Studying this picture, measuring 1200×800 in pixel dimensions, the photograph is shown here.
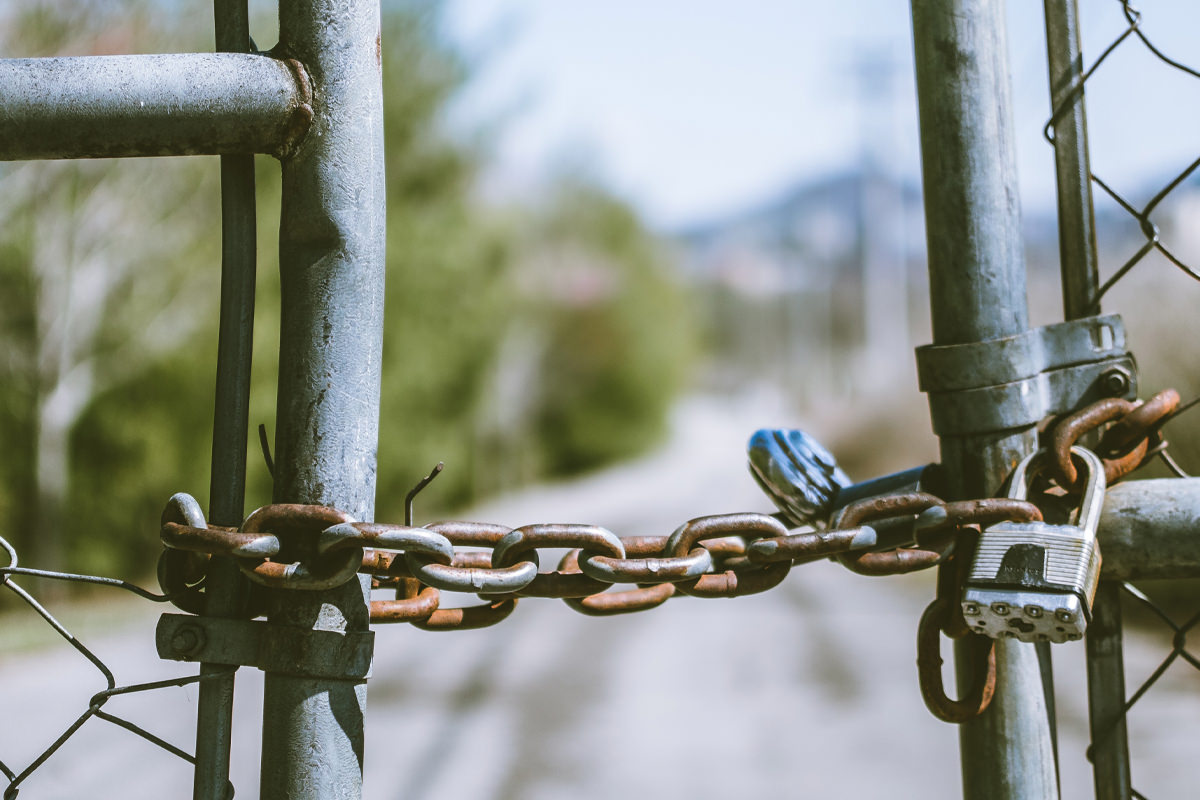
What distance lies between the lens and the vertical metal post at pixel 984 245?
2.59 feet

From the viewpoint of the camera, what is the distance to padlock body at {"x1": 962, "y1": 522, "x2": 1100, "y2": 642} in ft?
2.26

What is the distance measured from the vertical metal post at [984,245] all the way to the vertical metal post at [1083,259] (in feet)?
0.25

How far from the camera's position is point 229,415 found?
0.72 m

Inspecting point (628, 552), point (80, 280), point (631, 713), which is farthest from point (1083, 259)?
point (80, 280)

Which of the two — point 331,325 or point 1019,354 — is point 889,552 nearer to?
point 1019,354

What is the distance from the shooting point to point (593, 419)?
2361 cm

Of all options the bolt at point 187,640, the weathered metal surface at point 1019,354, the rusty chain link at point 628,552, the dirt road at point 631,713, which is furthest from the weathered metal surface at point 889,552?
the dirt road at point 631,713

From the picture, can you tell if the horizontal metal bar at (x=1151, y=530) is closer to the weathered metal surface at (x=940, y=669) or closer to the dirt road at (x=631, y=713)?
the weathered metal surface at (x=940, y=669)

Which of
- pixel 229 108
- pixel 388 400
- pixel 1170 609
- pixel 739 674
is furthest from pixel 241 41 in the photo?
pixel 388 400

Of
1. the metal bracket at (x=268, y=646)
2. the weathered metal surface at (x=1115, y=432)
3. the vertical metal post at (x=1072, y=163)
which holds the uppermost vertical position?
the vertical metal post at (x=1072, y=163)

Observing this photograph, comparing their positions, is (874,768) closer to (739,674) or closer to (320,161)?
(739,674)

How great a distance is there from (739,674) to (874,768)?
5.10ft

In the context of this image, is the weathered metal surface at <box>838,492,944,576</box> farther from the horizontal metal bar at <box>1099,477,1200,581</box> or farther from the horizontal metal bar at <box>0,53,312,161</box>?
the horizontal metal bar at <box>0,53,312,161</box>

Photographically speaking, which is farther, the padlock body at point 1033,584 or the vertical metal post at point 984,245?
the vertical metal post at point 984,245
